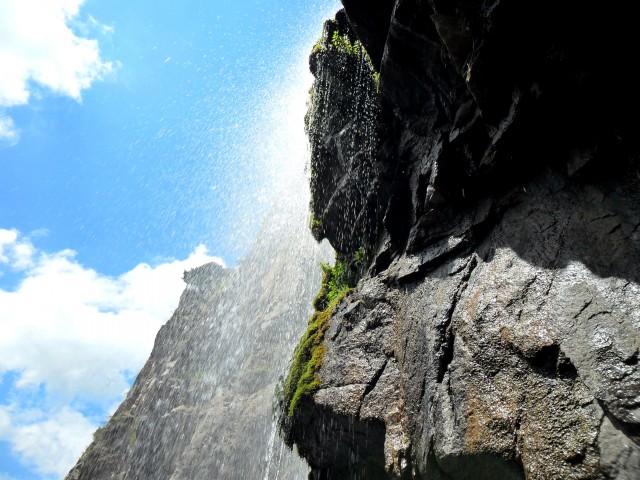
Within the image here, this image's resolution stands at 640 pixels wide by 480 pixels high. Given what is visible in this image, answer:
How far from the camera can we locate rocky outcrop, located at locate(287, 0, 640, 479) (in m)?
5.07

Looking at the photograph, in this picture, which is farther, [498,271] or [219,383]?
[219,383]

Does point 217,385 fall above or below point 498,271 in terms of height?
above

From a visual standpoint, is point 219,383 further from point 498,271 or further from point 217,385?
point 498,271

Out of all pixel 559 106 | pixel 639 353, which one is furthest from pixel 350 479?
pixel 559 106

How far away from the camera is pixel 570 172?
22.7 feet

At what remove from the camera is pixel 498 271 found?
7258 millimetres

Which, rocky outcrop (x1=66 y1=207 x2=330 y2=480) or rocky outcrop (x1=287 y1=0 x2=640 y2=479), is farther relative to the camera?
rocky outcrop (x1=66 y1=207 x2=330 y2=480)

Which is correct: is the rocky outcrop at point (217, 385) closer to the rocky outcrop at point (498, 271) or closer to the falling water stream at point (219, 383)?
the falling water stream at point (219, 383)

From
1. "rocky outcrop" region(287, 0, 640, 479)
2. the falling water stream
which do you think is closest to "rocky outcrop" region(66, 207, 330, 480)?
the falling water stream

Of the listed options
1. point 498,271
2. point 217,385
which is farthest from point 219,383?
point 498,271

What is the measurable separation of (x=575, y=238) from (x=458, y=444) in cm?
379

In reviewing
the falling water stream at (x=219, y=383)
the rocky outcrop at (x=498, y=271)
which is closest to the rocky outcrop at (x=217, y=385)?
the falling water stream at (x=219, y=383)

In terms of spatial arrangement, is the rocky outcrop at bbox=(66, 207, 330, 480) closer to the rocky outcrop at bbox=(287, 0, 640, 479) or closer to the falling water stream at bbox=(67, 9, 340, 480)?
the falling water stream at bbox=(67, 9, 340, 480)

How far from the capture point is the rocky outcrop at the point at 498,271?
16.6ft
